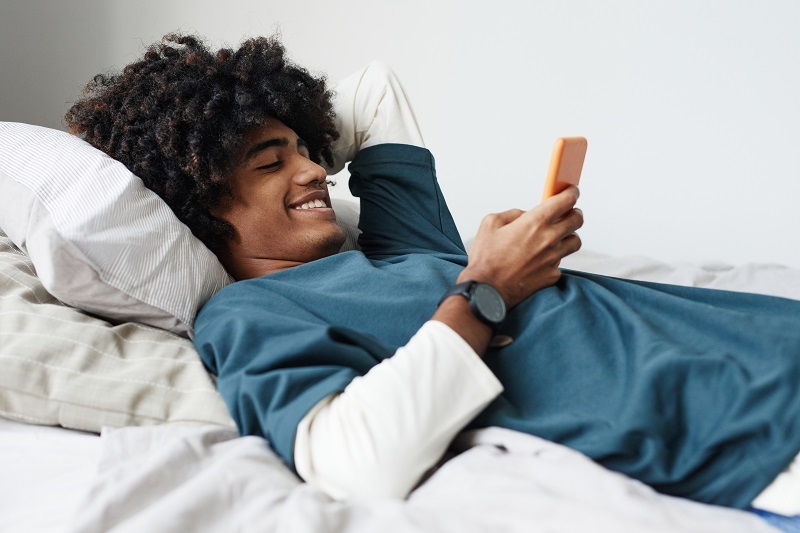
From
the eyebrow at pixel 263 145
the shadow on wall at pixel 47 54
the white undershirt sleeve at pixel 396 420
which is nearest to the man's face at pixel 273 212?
the eyebrow at pixel 263 145

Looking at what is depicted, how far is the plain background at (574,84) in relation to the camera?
98.2 inches

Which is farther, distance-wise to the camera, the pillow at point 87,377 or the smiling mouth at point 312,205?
the smiling mouth at point 312,205

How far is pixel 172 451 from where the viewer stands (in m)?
0.91

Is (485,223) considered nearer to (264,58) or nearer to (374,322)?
(374,322)

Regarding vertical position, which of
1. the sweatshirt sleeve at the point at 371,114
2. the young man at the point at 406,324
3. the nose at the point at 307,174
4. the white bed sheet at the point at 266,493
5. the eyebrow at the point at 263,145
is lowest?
the white bed sheet at the point at 266,493

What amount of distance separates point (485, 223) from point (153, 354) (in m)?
0.50

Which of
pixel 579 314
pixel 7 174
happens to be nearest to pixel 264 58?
pixel 7 174

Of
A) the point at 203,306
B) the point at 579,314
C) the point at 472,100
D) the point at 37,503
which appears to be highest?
the point at 472,100

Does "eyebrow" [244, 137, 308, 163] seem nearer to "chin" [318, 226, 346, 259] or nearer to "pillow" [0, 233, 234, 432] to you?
"chin" [318, 226, 346, 259]

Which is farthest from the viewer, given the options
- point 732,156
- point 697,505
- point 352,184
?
point 732,156

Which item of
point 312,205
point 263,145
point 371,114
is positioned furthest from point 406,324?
point 371,114

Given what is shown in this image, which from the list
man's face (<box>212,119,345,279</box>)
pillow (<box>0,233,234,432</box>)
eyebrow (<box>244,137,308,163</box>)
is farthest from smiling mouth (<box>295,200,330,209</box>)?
pillow (<box>0,233,234,432</box>)

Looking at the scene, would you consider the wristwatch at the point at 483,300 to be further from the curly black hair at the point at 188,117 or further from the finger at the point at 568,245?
the curly black hair at the point at 188,117

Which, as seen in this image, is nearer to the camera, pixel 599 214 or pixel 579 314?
pixel 579 314
